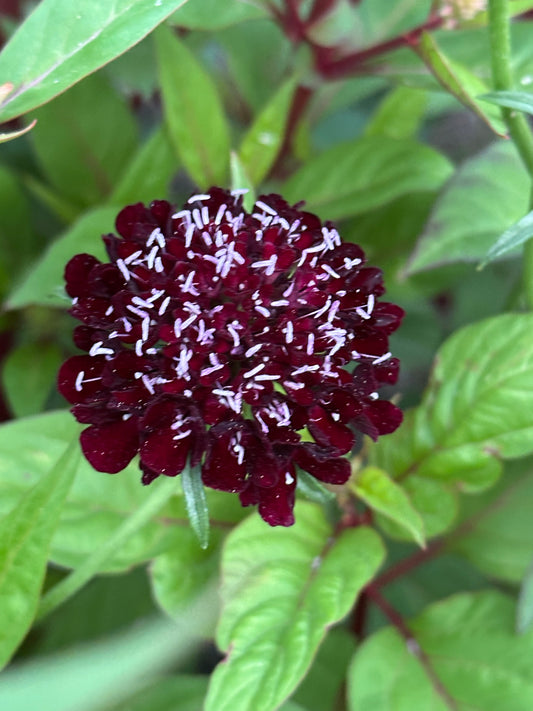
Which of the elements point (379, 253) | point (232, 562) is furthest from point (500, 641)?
point (379, 253)

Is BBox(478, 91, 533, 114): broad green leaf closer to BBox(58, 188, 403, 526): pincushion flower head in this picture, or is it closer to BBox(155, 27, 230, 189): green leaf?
BBox(58, 188, 403, 526): pincushion flower head

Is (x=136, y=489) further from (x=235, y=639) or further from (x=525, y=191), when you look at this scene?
(x=525, y=191)

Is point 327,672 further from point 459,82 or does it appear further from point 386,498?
point 459,82

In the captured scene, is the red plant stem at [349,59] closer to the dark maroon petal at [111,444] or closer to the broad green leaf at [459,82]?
the broad green leaf at [459,82]

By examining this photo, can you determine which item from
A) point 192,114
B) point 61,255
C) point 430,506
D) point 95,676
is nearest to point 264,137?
point 192,114

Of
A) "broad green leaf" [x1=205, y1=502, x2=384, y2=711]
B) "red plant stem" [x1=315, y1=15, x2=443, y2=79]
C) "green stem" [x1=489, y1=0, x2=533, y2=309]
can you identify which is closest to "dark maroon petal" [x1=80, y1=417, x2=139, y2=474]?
"broad green leaf" [x1=205, y1=502, x2=384, y2=711]

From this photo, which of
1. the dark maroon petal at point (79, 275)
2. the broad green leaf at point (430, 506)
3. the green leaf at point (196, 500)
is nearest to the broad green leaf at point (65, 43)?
the dark maroon petal at point (79, 275)
